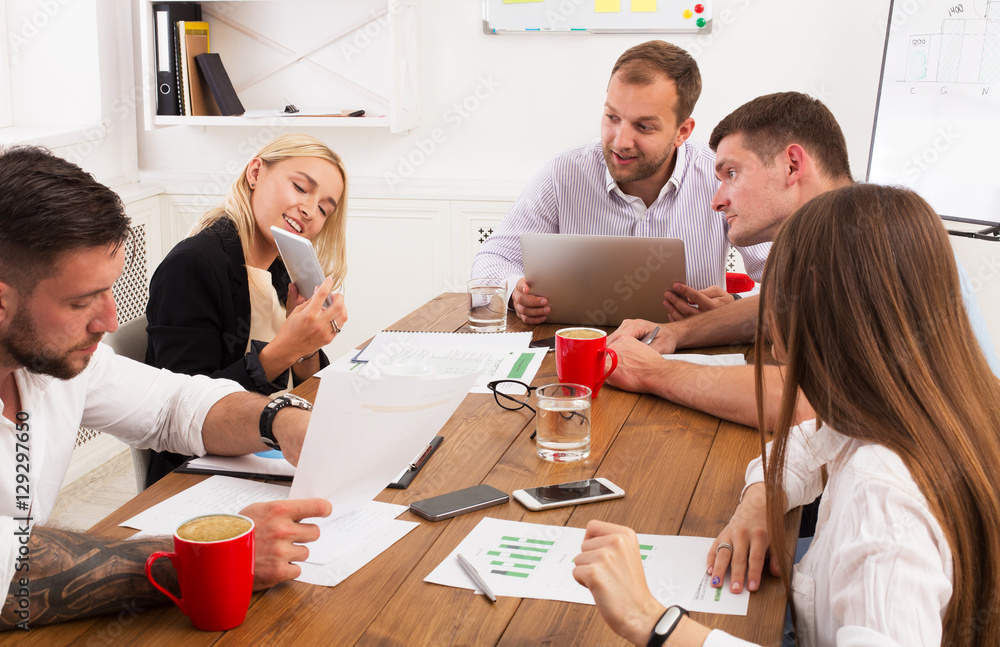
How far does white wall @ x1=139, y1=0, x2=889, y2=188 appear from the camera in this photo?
3.00 m

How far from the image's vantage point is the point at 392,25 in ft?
10.1

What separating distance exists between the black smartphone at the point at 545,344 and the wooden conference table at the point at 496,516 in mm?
141

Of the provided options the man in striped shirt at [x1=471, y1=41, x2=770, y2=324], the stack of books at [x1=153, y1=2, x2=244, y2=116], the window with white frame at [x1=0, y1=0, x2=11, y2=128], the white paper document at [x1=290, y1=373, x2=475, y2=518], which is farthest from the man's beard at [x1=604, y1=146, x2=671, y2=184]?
the window with white frame at [x1=0, y1=0, x2=11, y2=128]

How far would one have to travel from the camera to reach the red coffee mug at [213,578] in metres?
0.88

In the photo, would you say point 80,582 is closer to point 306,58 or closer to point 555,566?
point 555,566

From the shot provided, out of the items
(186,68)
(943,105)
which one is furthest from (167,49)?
(943,105)

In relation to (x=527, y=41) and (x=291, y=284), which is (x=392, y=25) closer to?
(x=527, y=41)

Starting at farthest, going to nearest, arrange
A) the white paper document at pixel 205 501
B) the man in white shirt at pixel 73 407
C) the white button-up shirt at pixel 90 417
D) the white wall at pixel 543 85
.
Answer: the white wall at pixel 543 85, the white button-up shirt at pixel 90 417, the white paper document at pixel 205 501, the man in white shirt at pixel 73 407

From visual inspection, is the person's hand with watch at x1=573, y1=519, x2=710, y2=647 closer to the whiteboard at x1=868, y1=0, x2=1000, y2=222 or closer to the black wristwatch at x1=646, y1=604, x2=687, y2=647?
the black wristwatch at x1=646, y1=604, x2=687, y2=647

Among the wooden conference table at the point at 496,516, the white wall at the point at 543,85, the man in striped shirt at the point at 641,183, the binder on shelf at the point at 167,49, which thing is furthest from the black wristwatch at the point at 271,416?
the binder on shelf at the point at 167,49

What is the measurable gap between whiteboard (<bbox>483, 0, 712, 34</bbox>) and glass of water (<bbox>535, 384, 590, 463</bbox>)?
6.87 ft

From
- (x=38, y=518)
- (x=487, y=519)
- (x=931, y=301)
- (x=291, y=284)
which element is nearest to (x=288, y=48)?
(x=291, y=284)

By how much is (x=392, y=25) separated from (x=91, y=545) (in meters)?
2.46

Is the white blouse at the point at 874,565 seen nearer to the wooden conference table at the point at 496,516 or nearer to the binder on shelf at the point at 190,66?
the wooden conference table at the point at 496,516
